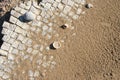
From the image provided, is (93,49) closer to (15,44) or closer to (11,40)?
(15,44)

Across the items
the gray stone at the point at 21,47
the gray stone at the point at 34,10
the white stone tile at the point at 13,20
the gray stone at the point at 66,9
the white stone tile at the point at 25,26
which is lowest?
the gray stone at the point at 21,47

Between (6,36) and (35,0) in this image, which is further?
(35,0)

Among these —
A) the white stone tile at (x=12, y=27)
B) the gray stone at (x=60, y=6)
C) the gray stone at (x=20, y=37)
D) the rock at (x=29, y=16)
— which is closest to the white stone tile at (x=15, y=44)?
the gray stone at (x=20, y=37)

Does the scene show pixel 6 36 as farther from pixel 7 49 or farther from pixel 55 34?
pixel 55 34

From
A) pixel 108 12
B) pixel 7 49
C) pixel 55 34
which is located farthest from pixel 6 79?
pixel 108 12

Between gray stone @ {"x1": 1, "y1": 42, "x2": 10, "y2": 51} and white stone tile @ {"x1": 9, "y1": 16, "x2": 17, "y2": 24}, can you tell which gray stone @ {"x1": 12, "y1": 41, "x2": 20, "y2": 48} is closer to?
gray stone @ {"x1": 1, "y1": 42, "x2": 10, "y2": 51}

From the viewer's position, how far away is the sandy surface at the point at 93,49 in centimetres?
848

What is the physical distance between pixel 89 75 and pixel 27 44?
6.77 ft

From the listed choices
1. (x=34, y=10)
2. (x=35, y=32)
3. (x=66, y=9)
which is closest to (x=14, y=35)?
(x=35, y=32)

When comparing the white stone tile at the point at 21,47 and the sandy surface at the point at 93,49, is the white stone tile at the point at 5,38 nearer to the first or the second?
the white stone tile at the point at 21,47

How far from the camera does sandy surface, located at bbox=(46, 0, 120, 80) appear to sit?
8484 millimetres

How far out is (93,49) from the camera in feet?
29.0

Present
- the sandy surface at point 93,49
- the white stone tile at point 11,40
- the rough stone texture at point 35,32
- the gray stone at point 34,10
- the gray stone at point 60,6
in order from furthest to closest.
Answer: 1. the gray stone at point 60,6
2. the gray stone at point 34,10
3. the white stone tile at point 11,40
4. the rough stone texture at point 35,32
5. the sandy surface at point 93,49

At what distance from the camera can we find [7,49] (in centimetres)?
873
